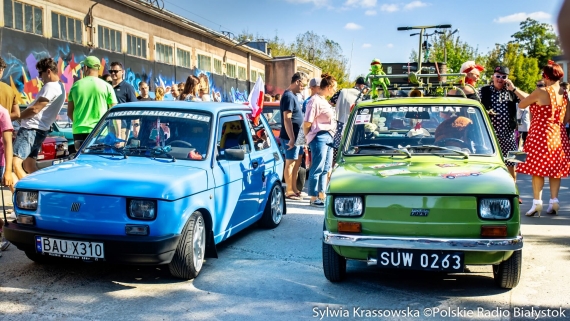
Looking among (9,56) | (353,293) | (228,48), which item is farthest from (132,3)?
(353,293)

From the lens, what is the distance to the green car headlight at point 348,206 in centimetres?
459

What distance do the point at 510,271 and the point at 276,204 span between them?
3.40 meters

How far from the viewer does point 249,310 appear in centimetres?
433

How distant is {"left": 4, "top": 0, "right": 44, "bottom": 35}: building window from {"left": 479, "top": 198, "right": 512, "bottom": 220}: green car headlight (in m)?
A: 14.8

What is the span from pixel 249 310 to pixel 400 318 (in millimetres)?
1100

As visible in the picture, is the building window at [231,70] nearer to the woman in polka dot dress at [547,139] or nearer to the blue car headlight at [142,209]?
the woman in polka dot dress at [547,139]

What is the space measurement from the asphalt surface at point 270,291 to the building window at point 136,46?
707 inches

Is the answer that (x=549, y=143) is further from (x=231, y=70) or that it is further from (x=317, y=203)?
(x=231, y=70)

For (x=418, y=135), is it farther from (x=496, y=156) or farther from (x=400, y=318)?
(x=400, y=318)

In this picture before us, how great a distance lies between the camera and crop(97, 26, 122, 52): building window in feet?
67.8

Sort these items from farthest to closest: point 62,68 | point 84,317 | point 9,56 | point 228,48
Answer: point 228,48
point 62,68
point 9,56
point 84,317

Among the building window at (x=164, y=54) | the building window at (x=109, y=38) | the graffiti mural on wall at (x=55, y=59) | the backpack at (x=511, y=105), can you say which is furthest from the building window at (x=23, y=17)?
the backpack at (x=511, y=105)

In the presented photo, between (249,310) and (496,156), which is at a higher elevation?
(496,156)

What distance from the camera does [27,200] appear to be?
484cm
